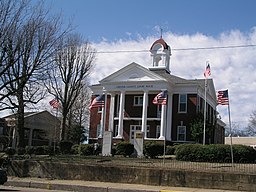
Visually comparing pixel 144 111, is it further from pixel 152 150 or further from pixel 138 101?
pixel 152 150

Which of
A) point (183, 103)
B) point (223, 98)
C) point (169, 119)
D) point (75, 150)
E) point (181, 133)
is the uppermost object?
point (183, 103)

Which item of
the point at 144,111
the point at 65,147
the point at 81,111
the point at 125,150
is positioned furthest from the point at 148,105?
the point at 81,111

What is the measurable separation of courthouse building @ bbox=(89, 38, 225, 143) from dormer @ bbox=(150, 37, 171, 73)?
249 cm

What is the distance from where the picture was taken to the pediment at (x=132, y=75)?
158 ft

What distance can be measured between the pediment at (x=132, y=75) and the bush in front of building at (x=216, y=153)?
2063 centimetres

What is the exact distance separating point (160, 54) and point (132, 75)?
6.92 metres

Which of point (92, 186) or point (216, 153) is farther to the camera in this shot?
point (216, 153)

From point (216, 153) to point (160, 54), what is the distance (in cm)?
2894

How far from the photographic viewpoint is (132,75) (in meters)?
49.2

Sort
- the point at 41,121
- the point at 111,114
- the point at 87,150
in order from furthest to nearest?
the point at 41,121, the point at 111,114, the point at 87,150

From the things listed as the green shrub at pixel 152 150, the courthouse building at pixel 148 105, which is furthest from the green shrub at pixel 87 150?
the courthouse building at pixel 148 105

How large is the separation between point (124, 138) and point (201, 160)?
76.1ft

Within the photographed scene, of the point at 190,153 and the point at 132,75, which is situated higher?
the point at 132,75

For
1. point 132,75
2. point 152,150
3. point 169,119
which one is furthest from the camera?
point 132,75
